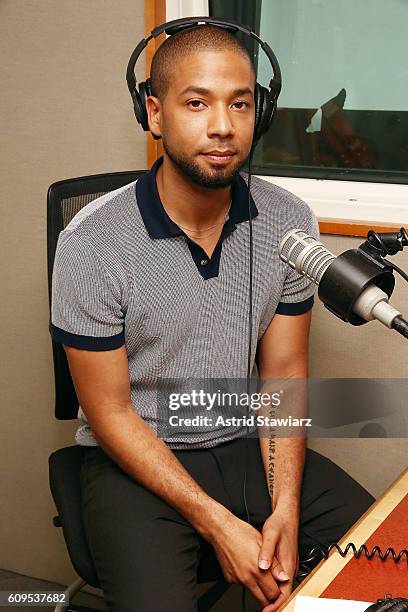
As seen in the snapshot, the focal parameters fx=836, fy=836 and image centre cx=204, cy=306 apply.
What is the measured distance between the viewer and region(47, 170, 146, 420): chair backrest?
1635mm

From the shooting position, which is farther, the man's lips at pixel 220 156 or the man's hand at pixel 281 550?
the man's lips at pixel 220 156

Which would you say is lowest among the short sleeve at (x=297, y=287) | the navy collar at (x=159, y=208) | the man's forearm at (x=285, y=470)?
the man's forearm at (x=285, y=470)

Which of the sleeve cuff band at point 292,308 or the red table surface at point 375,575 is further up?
the sleeve cuff band at point 292,308

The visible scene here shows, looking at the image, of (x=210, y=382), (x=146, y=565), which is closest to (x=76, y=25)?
(x=210, y=382)

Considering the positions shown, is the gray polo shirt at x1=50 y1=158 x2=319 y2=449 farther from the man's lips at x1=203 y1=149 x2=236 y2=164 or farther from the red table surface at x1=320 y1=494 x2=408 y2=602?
the red table surface at x1=320 y1=494 x2=408 y2=602

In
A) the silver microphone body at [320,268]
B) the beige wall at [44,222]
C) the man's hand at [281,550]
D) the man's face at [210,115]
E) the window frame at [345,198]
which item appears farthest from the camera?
the beige wall at [44,222]

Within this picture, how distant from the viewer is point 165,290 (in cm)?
149

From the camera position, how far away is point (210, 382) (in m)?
1.57

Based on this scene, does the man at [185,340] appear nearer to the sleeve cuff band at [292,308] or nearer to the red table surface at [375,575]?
the sleeve cuff band at [292,308]

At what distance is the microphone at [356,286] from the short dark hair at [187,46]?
619 millimetres

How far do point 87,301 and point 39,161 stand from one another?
792 millimetres

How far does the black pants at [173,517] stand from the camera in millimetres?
1323

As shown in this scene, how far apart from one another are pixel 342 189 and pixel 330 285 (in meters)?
1.03

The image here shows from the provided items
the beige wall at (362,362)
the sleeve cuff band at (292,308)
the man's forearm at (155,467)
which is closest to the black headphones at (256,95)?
the sleeve cuff band at (292,308)
